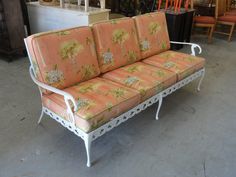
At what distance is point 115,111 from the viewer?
5.42 feet

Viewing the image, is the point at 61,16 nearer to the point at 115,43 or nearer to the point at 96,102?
the point at 115,43

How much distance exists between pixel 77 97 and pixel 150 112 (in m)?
0.91

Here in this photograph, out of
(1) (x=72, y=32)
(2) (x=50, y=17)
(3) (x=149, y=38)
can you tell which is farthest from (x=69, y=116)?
(2) (x=50, y=17)

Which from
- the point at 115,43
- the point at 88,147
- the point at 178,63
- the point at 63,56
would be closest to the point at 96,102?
the point at 88,147

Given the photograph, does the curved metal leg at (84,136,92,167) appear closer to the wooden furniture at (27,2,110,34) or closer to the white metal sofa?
the white metal sofa

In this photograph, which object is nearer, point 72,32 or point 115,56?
point 72,32

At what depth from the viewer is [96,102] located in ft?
5.34

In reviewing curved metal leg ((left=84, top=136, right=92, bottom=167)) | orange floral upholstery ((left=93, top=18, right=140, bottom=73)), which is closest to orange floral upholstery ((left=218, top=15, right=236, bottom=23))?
orange floral upholstery ((left=93, top=18, right=140, bottom=73))

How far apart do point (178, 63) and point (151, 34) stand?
436mm

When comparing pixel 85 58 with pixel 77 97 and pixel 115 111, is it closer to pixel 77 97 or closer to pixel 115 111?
pixel 77 97

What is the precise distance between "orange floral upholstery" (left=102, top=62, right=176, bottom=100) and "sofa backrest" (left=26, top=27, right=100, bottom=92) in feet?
0.84

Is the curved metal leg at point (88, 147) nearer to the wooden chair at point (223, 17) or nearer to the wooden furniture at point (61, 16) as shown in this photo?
the wooden furniture at point (61, 16)

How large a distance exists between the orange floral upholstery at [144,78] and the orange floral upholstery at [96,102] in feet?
0.31

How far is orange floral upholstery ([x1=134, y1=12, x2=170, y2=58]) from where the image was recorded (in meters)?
2.40
